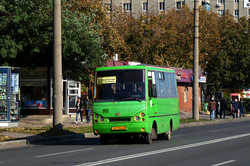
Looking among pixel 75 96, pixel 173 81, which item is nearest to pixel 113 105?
pixel 173 81

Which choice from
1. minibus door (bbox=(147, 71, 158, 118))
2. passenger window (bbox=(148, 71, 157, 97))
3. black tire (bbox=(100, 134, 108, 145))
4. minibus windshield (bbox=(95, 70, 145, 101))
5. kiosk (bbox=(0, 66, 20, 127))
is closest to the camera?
minibus windshield (bbox=(95, 70, 145, 101))

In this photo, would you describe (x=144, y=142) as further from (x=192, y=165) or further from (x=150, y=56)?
(x=150, y=56)

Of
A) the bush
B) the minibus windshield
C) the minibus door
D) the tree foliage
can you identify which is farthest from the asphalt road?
the bush

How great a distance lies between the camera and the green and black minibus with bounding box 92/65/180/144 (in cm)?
2033

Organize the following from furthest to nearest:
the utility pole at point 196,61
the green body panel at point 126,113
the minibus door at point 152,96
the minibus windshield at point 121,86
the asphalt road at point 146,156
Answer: the utility pole at point 196,61
the minibus door at point 152,96
the minibus windshield at point 121,86
the green body panel at point 126,113
the asphalt road at point 146,156

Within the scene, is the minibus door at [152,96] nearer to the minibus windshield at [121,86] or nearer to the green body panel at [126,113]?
the green body panel at [126,113]

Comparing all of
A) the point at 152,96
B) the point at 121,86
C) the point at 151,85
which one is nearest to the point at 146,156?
the point at 121,86

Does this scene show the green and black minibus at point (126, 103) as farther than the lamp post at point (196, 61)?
No

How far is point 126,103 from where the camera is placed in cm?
2038

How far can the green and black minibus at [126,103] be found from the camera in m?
20.3

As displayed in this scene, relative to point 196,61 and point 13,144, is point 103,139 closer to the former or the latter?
point 13,144

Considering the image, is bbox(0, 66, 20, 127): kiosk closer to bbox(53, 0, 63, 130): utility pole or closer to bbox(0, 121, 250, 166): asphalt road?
bbox(53, 0, 63, 130): utility pole

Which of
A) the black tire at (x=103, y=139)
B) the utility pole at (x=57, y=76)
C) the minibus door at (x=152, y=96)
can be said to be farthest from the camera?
the utility pole at (x=57, y=76)

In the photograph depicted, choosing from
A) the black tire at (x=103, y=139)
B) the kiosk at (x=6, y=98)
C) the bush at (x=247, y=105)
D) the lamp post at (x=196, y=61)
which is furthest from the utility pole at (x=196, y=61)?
the bush at (x=247, y=105)
